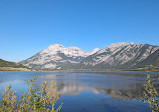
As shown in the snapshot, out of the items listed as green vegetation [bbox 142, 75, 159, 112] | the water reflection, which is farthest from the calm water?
green vegetation [bbox 142, 75, 159, 112]

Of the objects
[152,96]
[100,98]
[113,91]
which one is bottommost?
[100,98]

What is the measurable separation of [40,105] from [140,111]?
3401cm

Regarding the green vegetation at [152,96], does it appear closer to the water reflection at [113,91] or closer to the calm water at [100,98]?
the calm water at [100,98]

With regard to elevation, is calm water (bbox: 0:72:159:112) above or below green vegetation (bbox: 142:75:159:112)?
below

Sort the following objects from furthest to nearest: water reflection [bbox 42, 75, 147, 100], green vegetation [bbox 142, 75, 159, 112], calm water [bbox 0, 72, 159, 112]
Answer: water reflection [bbox 42, 75, 147, 100] < calm water [bbox 0, 72, 159, 112] < green vegetation [bbox 142, 75, 159, 112]

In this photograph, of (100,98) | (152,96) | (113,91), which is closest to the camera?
(152,96)

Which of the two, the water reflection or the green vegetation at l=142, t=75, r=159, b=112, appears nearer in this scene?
the green vegetation at l=142, t=75, r=159, b=112

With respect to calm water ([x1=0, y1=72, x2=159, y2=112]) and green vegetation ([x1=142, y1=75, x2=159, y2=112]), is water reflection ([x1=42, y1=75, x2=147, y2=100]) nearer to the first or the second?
calm water ([x1=0, y1=72, x2=159, y2=112])

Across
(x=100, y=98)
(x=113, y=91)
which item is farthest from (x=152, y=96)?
(x=113, y=91)

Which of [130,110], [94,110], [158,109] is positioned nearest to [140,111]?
[130,110]

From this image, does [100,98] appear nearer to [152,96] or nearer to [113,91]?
[113,91]

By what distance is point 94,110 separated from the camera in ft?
135

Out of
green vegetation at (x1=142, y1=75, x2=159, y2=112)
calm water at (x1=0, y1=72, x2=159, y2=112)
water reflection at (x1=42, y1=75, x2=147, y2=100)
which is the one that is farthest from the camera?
water reflection at (x1=42, y1=75, x2=147, y2=100)

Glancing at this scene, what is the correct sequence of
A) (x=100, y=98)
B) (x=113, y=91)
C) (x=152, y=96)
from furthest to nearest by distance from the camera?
(x=113, y=91) < (x=100, y=98) < (x=152, y=96)
